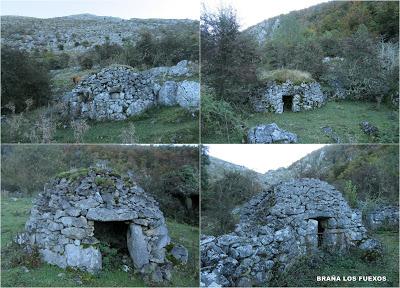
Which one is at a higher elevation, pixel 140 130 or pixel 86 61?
pixel 86 61

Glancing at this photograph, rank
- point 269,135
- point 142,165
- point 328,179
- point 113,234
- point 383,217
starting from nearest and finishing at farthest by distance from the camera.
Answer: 1. point 113,234
2. point 269,135
3. point 142,165
4. point 383,217
5. point 328,179

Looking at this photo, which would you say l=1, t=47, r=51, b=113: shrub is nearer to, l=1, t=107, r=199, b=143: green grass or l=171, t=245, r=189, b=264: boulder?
l=1, t=107, r=199, b=143: green grass

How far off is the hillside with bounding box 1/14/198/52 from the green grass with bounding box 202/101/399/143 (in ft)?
11.0

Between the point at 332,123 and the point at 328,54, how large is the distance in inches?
121

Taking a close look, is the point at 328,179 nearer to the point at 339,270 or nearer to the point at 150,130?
the point at 339,270

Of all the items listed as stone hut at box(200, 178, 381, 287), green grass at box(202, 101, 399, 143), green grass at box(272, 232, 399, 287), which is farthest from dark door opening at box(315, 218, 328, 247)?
green grass at box(202, 101, 399, 143)

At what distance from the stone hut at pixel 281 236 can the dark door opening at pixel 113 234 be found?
1.54m

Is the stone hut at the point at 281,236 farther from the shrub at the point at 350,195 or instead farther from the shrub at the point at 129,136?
the shrub at the point at 350,195

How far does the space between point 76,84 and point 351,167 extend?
382 inches

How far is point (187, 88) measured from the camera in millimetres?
8641

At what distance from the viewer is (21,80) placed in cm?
789

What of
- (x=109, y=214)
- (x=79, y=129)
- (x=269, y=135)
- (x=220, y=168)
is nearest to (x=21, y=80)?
(x=79, y=129)

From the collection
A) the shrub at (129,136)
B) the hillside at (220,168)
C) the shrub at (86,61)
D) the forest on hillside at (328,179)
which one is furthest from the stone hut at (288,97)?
the shrub at (86,61)

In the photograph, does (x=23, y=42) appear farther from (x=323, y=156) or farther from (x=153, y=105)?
(x=323, y=156)
